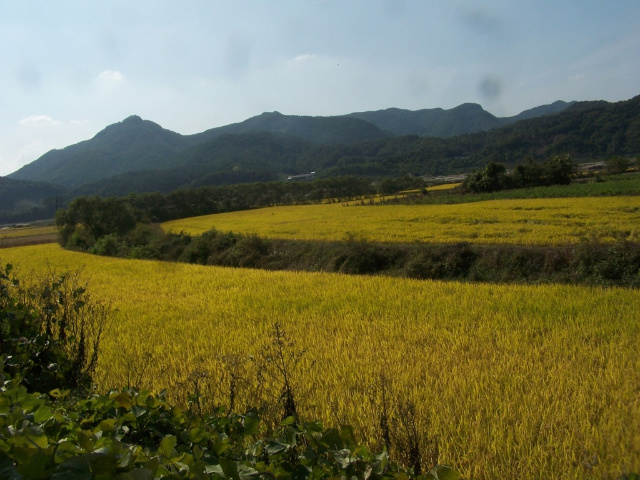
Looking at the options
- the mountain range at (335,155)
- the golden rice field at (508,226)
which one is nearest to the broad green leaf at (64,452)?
the golden rice field at (508,226)

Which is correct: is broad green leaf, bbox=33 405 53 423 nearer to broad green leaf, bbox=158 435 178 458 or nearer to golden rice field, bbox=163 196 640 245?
broad green leaf, bbox=158 435 178 458

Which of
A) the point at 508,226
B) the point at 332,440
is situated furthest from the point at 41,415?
the point at 508,226

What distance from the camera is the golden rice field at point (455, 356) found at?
2830 mm

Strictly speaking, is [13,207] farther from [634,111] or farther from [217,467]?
[634,111]

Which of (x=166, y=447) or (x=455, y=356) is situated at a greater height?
(x=166, y=447)

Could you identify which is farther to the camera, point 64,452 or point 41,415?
point 41,415

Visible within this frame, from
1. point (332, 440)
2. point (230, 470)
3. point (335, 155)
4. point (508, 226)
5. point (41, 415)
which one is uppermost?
point (335, 155)

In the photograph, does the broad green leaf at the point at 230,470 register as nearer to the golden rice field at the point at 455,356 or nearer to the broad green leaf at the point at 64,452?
the broad green leaf at the point at 64,452

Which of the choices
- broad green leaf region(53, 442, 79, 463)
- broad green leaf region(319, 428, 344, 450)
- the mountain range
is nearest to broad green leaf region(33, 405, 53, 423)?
broad green leaf region(53, 442, 79, 463)

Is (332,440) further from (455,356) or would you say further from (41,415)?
(455,356)

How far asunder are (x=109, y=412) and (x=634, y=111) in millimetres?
108098

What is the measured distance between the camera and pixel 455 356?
14.7 feet

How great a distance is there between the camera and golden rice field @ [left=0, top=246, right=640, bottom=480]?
9.29ft

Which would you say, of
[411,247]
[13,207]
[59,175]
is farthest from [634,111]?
[59,175]
